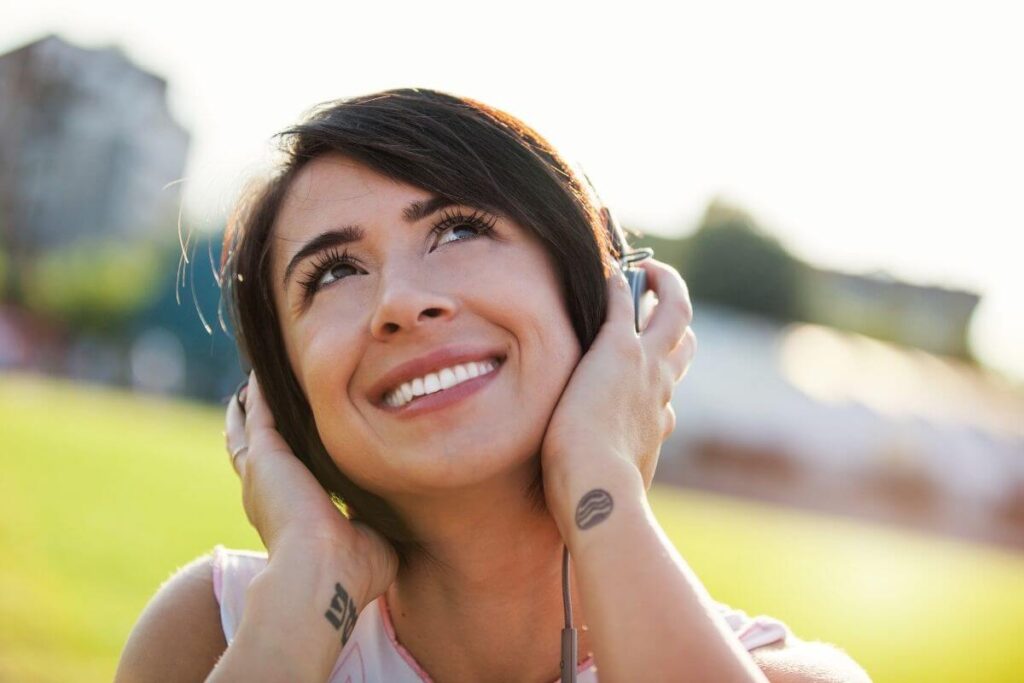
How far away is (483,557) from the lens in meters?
2.88

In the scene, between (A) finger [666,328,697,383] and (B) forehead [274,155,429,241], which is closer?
(B) forehead [274,155,429,241]

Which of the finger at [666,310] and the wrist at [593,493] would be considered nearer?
the wrist at [593,493]

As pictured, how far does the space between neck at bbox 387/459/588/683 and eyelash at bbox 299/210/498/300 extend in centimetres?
70

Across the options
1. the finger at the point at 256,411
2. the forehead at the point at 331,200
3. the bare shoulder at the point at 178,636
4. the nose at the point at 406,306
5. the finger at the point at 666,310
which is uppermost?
the forehead at the point at 331,200

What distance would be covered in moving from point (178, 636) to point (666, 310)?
1.83 meters

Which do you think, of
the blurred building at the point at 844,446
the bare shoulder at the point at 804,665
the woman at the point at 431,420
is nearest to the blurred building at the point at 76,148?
the blurred building at the point at 844,446

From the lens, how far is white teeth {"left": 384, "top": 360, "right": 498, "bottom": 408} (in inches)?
101

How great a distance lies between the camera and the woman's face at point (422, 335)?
2.55 meters

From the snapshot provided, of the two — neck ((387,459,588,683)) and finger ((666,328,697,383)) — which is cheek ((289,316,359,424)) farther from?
finger ((666,328,697,383))

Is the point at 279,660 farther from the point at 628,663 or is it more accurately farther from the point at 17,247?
the point at 17,247

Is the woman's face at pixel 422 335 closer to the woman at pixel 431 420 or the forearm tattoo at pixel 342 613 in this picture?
the woman at pixel 431 420

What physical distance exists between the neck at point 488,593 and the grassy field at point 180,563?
279cm

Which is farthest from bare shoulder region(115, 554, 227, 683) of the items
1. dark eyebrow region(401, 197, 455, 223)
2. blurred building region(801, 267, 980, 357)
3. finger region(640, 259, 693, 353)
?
blurred building region(801, 267, 980, 357)

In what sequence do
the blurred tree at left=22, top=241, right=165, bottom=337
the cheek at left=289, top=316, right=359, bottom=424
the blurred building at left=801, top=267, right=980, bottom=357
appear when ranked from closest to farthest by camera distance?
the cheek at left=289, top=316, right=359, bottom=424 → the blurred tree at left=22, top=241, right=165, bottom=337 → the blurred building at left=801, top=267, right=980, bottom=357
